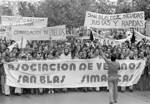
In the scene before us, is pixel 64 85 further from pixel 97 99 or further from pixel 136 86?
pixel 136 86

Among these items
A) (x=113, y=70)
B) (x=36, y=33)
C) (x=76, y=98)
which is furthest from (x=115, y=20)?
(x=113, y=70)

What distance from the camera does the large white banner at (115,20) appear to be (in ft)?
53.7

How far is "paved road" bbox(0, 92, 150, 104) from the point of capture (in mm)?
11391

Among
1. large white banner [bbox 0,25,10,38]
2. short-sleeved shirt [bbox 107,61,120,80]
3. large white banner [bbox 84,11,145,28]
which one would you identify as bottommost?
short-sleeved shirt [bbox 107,61,120,80]

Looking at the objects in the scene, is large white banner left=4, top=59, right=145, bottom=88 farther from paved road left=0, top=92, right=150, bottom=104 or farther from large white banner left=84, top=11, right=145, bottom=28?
large white banner left=84, top=11, right=145, bottom=28

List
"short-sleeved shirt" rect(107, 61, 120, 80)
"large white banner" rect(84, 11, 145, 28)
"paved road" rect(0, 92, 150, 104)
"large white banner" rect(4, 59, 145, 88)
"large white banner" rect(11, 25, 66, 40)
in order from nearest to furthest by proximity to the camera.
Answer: "short-sleeved shirt" rect(107, 61, 120, 80)
"paved road" rect(0, 92, 150, 104)
"large white banner" rect(4, 59, 145, 88)
"large white banner" rect(11, 25, 66, 40)
"large white banner" rect(84, 11, 145, 28)

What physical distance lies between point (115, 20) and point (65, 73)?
465 centimetres

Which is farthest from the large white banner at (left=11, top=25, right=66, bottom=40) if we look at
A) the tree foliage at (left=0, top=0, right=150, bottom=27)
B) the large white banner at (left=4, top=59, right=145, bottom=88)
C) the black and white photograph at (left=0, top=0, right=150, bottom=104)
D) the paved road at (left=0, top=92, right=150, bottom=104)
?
the tree foliage at (left=0, top=0, right=150, bottom=27)

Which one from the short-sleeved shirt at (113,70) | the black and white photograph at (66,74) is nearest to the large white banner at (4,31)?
the black and white photograph at (66,74)

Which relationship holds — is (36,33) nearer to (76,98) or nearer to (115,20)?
(115,20)

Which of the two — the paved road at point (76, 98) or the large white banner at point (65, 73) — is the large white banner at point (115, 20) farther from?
the paved road at point (76, 98)

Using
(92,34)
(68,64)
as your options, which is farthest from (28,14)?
(68,64)

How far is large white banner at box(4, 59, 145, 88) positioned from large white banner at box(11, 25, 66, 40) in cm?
231

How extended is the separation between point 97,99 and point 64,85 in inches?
62.6
